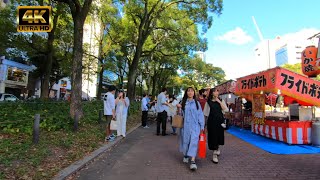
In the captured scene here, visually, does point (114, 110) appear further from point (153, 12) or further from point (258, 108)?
point (153, 12)

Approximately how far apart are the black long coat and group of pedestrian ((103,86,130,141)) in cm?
361

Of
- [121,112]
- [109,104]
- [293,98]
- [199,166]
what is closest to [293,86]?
[293,98]

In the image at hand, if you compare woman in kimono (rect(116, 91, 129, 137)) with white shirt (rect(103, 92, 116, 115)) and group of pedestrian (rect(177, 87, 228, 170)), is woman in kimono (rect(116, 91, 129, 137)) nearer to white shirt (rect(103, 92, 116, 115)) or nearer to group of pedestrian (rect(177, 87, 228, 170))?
white shirt (rect(103, 92, 116, 115))

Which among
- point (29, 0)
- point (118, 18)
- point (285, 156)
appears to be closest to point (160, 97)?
point (285, 156)

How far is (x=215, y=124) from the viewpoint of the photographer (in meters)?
6.94

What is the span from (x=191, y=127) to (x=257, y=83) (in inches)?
252

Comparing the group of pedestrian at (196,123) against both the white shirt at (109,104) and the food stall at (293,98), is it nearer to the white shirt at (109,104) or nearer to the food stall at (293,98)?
the white shirt at (109,104)

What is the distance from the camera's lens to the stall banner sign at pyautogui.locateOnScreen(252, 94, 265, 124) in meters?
11.8

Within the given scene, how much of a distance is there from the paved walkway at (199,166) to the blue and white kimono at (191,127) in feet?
1.36

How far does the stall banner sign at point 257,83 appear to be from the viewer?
10.3 meters

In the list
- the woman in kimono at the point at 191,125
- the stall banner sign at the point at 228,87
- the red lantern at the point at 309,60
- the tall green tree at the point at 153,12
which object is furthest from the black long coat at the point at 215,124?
the tall green tree at the point at 153,12

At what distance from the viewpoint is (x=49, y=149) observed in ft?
22.5

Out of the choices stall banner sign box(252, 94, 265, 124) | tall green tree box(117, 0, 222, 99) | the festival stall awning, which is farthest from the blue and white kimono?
tall green tree box(117, 0, 222, 99)

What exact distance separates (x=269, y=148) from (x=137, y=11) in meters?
16.2
